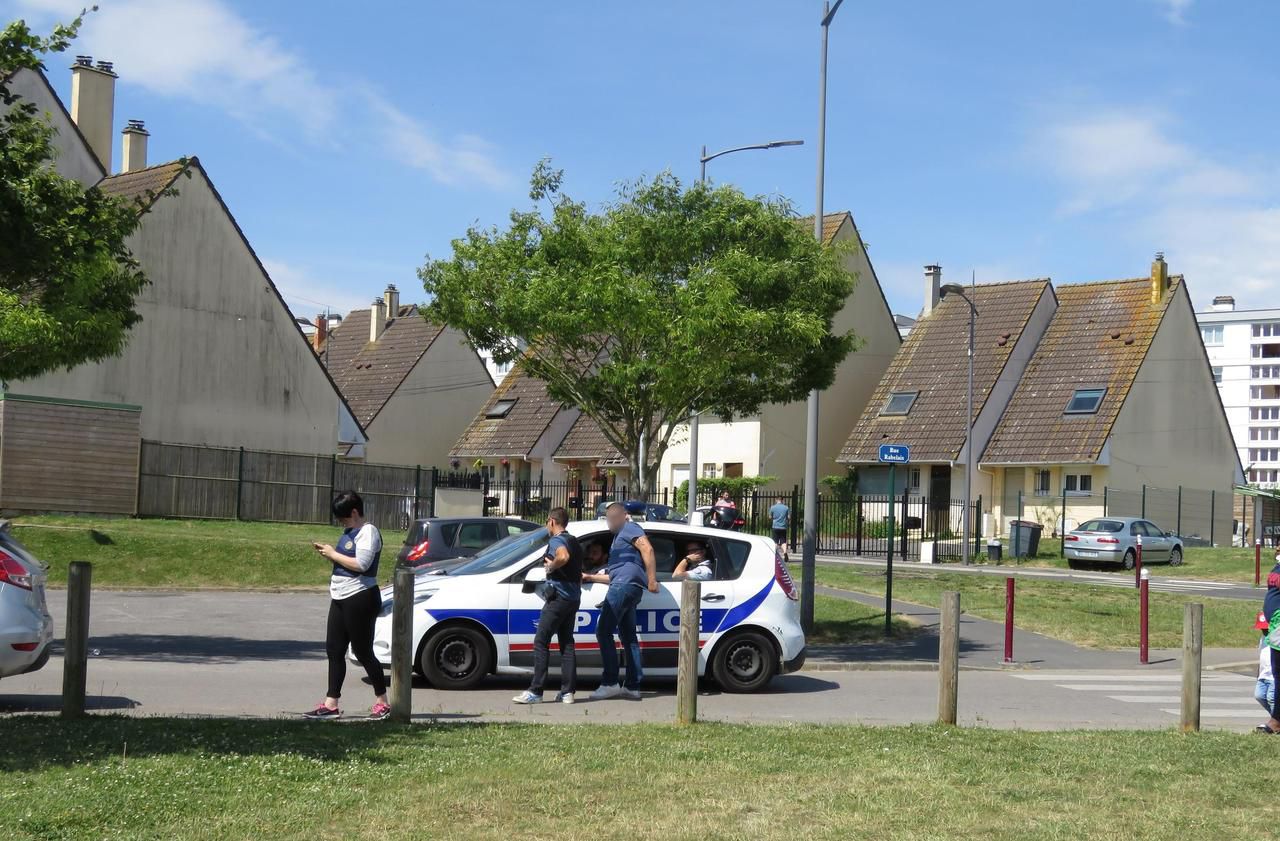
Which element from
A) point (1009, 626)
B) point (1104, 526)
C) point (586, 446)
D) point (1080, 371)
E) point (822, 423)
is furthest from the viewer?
point (586, 446)

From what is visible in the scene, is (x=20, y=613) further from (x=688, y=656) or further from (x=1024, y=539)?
(x=1024, y=539)

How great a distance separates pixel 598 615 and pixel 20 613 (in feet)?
16.8

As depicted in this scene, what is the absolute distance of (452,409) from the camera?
203 feet

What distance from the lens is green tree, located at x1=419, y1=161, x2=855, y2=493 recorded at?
1680cm

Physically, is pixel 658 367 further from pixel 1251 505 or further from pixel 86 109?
pixel 1251 505

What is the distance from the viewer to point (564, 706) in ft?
40.5

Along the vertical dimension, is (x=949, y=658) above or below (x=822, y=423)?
below

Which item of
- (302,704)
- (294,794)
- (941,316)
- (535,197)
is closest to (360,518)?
(302,704)

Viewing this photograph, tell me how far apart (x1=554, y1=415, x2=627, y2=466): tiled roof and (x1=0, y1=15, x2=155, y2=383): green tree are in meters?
37.3

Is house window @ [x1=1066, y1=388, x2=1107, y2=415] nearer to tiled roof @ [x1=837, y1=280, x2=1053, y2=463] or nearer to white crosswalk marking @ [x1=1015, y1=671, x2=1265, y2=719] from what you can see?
tiled roof @ [x1=837, y1=280, x2=1053, y2=463]

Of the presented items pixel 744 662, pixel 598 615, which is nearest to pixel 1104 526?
pixel 744 662

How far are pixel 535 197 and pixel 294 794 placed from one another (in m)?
12.2

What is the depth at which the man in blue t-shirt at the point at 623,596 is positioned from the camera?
1281 centimetres

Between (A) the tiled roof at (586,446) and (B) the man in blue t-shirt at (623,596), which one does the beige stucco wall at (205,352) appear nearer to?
(A) the tiled roof at (586,446)
